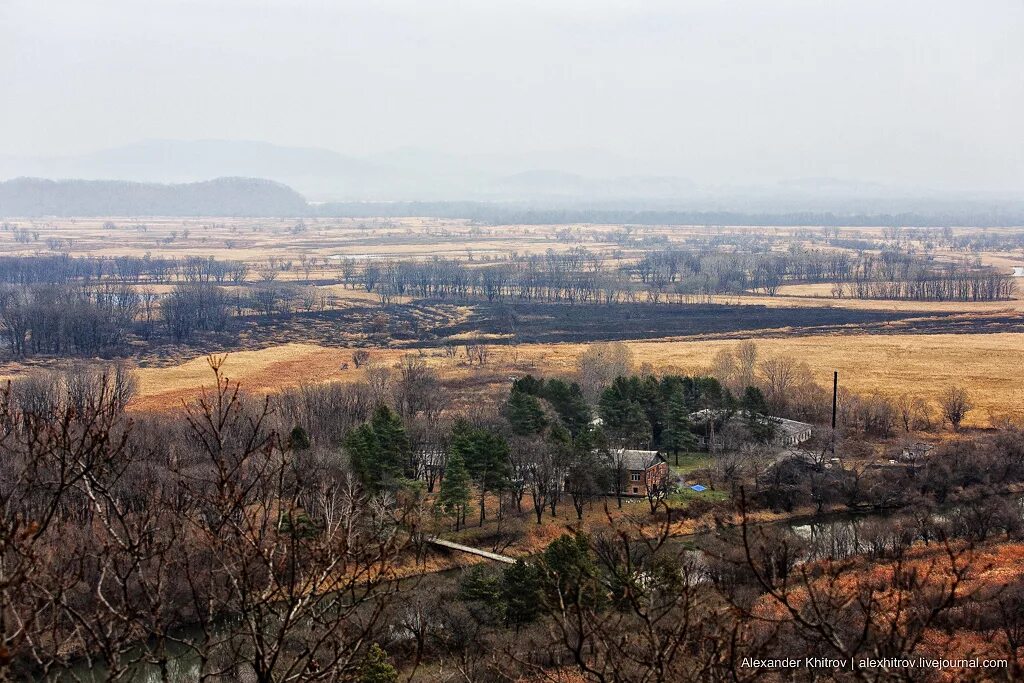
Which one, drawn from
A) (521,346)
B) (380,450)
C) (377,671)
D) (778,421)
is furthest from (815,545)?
(521,346)

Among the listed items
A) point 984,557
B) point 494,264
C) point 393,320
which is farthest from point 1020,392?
point 494,264

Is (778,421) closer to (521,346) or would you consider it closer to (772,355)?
(772,355)

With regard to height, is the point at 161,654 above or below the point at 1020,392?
above

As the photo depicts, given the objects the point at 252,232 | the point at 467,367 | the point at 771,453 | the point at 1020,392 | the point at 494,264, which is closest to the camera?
the point at 771,453

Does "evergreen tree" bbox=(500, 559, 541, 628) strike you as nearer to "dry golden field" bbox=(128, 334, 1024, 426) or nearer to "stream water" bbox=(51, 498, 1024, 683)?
"stream water" bbox=(51, 498, 1024, 683)

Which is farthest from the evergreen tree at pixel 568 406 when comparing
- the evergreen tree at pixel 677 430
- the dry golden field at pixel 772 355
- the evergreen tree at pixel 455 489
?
the dry golden field at pixel 772 355

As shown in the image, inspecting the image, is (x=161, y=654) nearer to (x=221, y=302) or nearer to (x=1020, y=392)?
(x=1020, y=392)

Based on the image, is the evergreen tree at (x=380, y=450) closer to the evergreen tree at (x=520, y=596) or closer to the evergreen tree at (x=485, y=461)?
the evergreen tree at (x=485, y=461)
